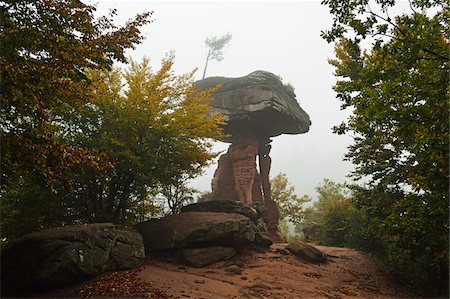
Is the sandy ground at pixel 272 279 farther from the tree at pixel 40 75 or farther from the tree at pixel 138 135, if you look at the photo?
the tree at pixel 40 75

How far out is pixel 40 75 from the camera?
201 inches

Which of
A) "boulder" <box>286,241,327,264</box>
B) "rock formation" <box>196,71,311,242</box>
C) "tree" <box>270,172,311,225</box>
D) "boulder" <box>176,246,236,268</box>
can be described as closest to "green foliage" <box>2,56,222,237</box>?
"boulder" <box>176,246,236,268</box>

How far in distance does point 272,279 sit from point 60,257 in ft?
23.2

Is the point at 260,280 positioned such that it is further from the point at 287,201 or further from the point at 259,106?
the point at 287,201

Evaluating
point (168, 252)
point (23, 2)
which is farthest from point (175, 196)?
point (23, 2)

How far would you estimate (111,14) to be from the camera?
25.1 feet

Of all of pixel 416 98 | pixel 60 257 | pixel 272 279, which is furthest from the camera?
pixel 272 279

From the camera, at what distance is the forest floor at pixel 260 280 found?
8.05m

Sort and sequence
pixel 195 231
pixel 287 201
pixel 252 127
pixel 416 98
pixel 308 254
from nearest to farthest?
pixel 416 98 < pixel 195 231 < pixel 308 254 < pixel 252 127 < pixel 287 201

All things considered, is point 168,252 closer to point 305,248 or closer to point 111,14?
point 305,248

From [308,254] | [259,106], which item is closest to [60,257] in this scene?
[308,254]

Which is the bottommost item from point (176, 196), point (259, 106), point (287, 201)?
point (176, 196)

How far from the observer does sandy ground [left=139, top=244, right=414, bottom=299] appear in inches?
340

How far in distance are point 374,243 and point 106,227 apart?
557 inches
